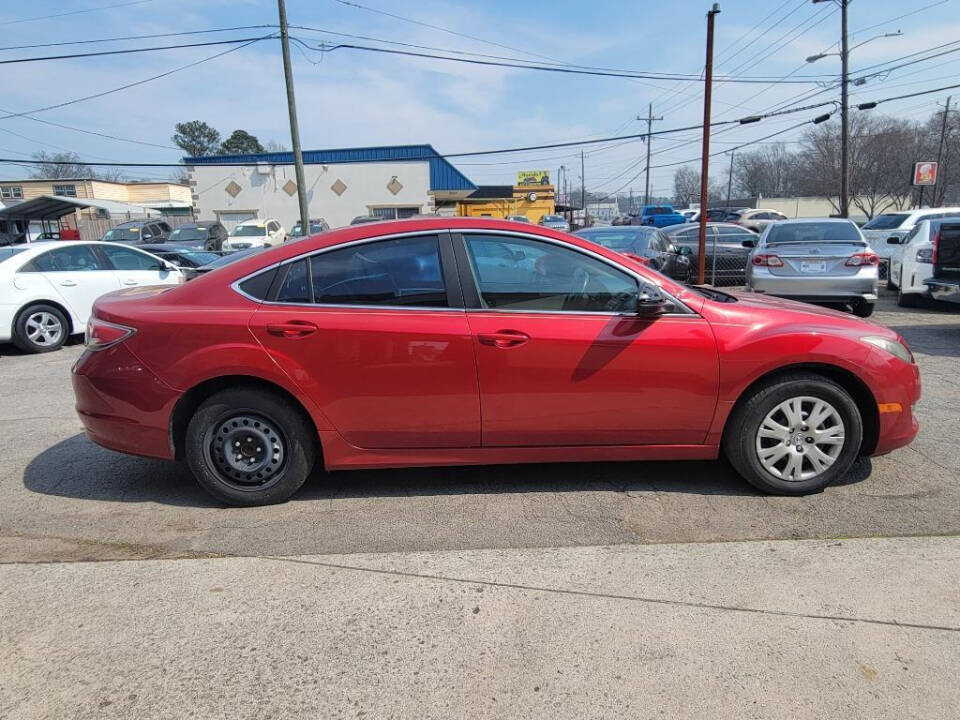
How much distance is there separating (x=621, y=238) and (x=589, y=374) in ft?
27.5

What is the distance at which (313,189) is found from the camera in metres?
35.0

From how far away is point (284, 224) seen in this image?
115 feet

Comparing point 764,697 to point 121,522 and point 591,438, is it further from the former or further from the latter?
point 121,522

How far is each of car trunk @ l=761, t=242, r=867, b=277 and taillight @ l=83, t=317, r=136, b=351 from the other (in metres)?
8.80

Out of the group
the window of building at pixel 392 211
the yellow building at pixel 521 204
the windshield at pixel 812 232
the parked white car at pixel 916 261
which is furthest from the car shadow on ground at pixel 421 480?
the yellow building at pixel 521 204

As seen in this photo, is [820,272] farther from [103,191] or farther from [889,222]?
[103,191]

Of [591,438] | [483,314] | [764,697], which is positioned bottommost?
[764,697]

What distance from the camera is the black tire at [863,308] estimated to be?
9.34 metres

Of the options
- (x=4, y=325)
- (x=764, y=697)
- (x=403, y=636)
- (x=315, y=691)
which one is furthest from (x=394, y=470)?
(x=4, y=325)

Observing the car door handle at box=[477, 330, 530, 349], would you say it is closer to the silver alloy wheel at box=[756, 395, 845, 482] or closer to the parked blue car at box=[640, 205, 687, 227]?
the silver alloy wheel at box=[756, 395, 845, 482]

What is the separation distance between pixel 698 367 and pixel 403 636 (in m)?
2.12

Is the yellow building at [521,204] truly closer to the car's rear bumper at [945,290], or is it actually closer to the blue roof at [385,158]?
the blue roof at [385,158]

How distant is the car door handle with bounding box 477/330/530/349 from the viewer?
135 inches

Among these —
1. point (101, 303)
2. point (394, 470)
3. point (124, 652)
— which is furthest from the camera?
point (394, 470)
